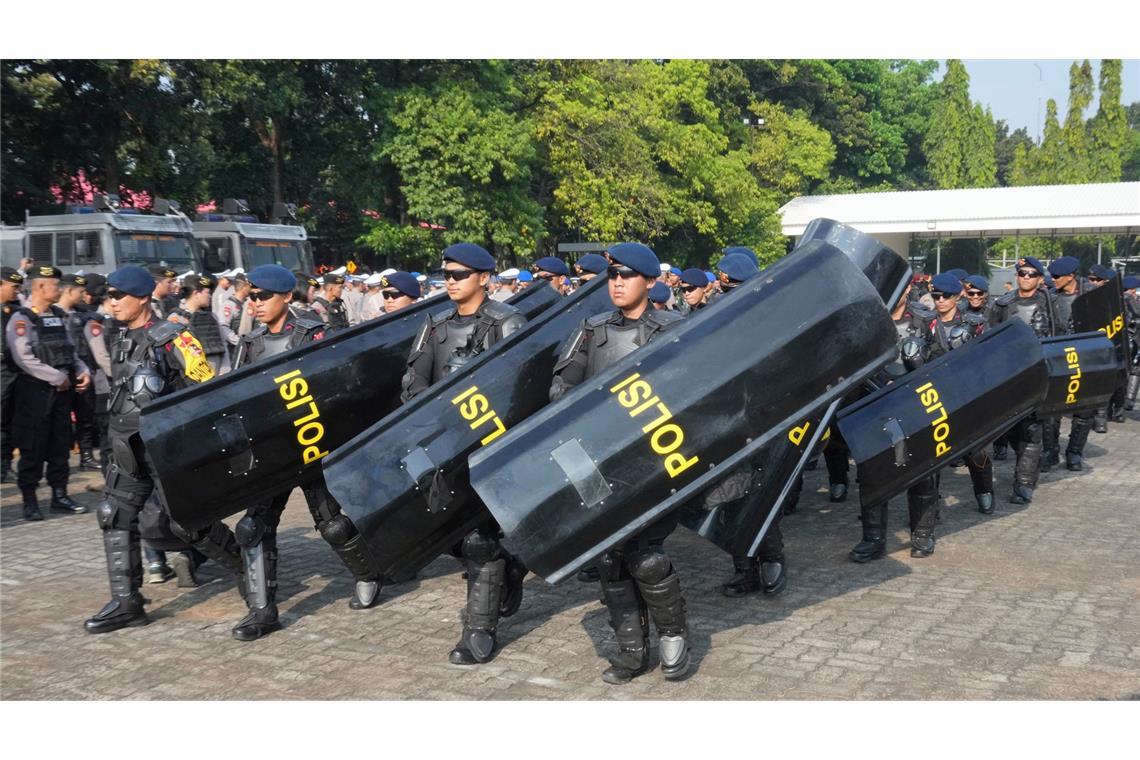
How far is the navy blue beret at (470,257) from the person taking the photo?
556 centimetres

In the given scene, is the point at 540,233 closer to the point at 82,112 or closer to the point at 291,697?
the point at 82,112

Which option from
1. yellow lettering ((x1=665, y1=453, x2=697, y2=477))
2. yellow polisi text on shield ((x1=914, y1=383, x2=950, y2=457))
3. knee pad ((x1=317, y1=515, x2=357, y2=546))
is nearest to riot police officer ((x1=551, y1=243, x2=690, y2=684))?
yellow lettering ((x1=665, y1=453, x2=697, y2=477))

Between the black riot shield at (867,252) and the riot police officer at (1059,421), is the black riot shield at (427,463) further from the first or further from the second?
the riot police officer at (1059,421)

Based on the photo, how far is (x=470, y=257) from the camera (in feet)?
18.3

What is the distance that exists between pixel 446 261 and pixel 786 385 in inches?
84.1

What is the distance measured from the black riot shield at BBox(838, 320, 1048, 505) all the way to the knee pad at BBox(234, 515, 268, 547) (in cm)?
370

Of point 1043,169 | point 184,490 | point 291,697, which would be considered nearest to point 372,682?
point 291,697

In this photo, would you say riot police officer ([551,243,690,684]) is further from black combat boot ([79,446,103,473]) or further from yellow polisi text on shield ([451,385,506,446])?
black combat boot ([79,446,103,473])

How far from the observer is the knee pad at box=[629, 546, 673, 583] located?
457 cm

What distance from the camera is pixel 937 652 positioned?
5074 millimetres

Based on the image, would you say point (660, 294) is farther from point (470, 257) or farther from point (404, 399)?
point (404, 399)

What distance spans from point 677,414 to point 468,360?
1.51m

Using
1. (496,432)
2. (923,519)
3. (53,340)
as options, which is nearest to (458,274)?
(496,432)

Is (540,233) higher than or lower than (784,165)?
lower
